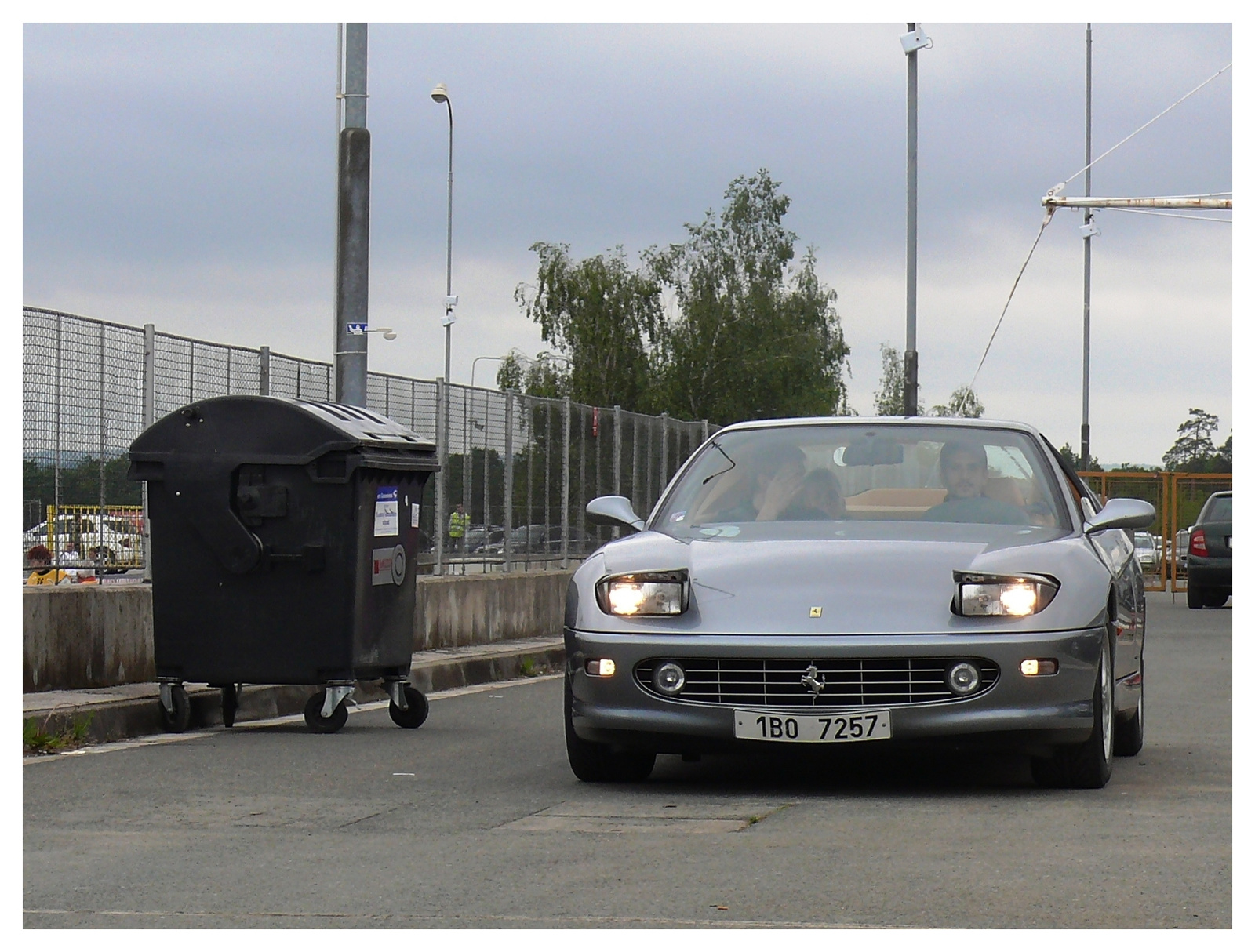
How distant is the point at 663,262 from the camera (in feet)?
221

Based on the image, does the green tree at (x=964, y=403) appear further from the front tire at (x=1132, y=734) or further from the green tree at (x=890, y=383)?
the front tire at (x=1132, y=734)

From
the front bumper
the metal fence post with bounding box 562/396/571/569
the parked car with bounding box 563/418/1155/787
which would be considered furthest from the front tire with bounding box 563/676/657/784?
the metal fence post with bounding box 562/396/571/569

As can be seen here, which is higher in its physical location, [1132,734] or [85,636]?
[85,636]

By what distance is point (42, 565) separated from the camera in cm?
1102

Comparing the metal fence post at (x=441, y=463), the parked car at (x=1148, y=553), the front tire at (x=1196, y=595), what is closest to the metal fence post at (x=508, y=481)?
the metal fence post at (x=441, y=463)

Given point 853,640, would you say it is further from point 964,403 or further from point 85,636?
point 964,403

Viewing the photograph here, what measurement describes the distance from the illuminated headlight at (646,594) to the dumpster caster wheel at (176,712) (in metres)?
3.43

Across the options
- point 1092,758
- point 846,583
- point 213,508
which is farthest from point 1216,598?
point 846,583

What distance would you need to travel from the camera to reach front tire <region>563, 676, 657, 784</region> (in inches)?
302

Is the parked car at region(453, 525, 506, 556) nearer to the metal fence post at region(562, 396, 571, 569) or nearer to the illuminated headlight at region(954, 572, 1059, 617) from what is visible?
the metal fence post at region(562, 396, 571, 569)

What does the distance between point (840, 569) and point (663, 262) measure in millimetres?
60399

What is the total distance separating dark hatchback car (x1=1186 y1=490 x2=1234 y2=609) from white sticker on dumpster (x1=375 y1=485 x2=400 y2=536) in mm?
19592

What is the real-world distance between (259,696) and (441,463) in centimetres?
534
